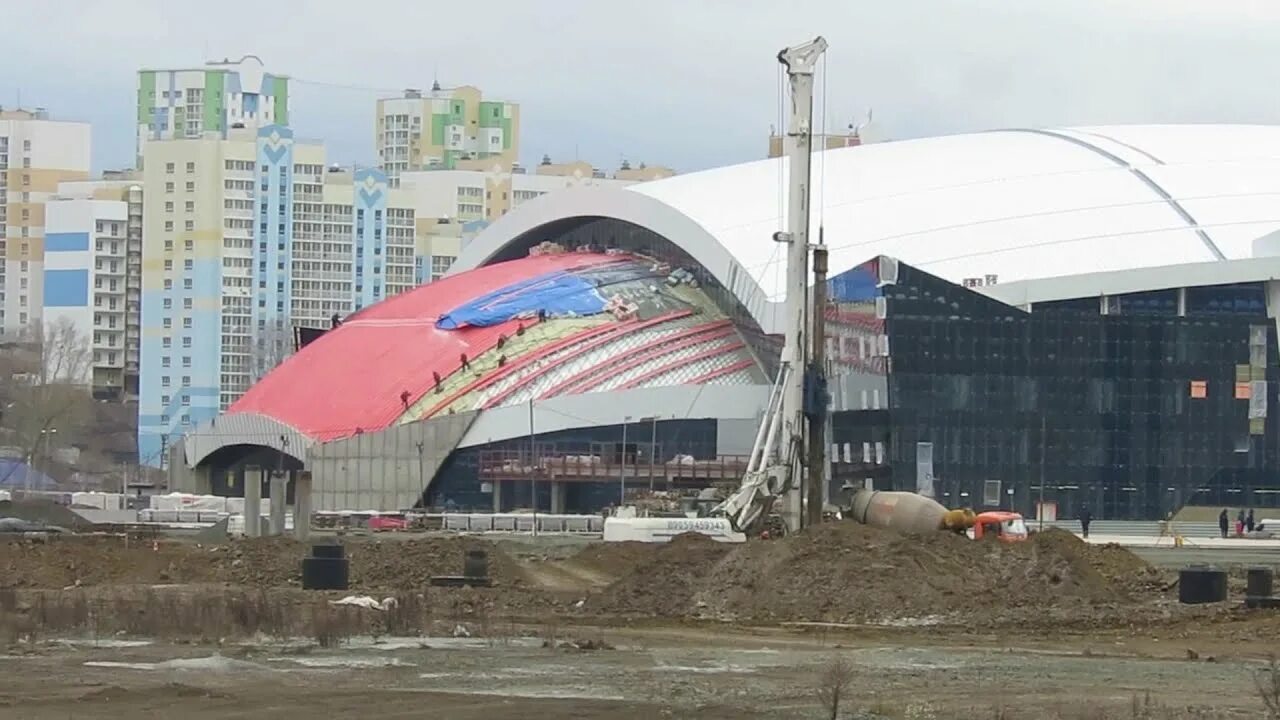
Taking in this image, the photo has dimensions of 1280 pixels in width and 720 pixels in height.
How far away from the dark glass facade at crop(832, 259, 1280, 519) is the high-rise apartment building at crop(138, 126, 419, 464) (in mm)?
84389

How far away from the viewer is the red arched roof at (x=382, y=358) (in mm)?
91688

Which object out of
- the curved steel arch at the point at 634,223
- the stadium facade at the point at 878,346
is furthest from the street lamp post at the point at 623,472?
the curved steel arch at the point at 634,223

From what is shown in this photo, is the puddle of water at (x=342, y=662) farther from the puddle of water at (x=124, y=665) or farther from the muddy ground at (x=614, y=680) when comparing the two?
the puddle of water at (x=124, y=665)

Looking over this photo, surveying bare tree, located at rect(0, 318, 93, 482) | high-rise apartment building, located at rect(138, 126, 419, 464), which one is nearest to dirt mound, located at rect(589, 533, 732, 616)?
bare tree, located at rect(0, 318, 93, 482)

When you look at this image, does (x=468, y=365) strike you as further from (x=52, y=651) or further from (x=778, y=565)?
(x=52, y=651)

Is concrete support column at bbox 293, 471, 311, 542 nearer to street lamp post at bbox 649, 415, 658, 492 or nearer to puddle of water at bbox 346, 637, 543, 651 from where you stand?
puddle of water at bbox 346, 637, 543, 651

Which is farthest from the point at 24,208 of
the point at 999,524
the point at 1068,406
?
the point at 999,524

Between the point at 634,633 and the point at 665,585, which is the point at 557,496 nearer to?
the point at 665,585

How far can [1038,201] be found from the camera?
8900cm

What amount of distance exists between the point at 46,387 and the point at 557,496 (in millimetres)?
70810

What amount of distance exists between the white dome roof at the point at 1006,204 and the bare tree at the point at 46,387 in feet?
146

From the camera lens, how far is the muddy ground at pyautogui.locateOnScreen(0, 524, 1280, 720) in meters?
28.0

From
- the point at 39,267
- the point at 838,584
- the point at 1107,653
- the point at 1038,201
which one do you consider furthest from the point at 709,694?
the point at 39,267

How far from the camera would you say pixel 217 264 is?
16412 centimetres
